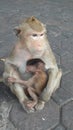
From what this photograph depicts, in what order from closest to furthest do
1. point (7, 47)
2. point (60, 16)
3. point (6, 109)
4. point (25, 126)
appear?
point (25, 126) < point (6, 109) < point (7, 47) < point (60, 16)

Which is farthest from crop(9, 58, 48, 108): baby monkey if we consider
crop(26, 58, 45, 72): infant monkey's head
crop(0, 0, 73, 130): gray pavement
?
crop(0, 0, 73, 130): gray pavement

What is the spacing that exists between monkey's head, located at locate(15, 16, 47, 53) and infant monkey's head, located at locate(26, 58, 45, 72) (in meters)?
0.12

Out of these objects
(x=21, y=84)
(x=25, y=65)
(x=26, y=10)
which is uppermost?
Result: (x=25, y=65)

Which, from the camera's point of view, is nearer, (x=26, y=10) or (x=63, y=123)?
(x=63, y=123)

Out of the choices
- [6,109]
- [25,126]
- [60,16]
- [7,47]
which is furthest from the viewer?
[60,16]

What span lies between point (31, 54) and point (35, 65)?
0.10 m

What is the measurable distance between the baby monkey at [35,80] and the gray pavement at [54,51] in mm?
143

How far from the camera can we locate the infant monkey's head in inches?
96.0

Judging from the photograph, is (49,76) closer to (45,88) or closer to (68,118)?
(45,88)

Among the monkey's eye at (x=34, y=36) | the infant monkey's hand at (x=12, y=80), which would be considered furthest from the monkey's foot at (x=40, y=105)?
the monkey's eye at (x=34, y=36)

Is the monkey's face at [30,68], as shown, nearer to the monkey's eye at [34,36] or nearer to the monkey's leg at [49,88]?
the monkey's leg at [49,88]

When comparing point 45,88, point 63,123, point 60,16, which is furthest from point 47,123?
point 60,16

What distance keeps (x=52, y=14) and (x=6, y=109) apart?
2144 mm

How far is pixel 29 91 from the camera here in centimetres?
262
